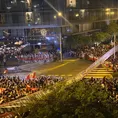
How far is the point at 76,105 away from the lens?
47.4 feet

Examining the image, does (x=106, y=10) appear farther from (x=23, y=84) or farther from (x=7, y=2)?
(x=23, y=84)

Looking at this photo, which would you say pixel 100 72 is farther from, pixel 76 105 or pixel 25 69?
pixel 76 105

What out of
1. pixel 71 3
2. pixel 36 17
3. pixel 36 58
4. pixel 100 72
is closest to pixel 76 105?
pixel 100 72

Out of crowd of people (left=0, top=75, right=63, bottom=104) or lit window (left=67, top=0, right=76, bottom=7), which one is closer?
crowd of people (left=0, top=75, right=63, bottom=104)

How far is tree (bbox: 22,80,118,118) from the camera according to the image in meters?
13.8

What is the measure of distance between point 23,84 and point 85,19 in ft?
141

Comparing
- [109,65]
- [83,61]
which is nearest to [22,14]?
[83,61]

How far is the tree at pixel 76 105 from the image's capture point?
544 inches

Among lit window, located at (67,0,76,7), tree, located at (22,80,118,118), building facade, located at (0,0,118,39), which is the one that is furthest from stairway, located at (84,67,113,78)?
lit window, located at (67,0,76,7)

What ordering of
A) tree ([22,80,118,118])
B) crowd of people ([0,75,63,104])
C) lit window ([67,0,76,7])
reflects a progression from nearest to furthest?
1. tree ([22,80,118,118])
2. crowd of people ([0,75,63,104])
3. lit window ([67,0,76,7])

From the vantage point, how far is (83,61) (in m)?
50.2

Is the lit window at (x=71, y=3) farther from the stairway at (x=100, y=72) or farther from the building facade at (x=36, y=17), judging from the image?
the stairway at (x=100, y=72)

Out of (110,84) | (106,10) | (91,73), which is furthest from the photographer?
(106,10)

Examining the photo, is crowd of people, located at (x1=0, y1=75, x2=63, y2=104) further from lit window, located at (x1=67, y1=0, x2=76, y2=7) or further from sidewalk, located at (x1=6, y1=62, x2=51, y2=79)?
lit window, located at (x1=67, y1=0, x2=76, y2=7)
